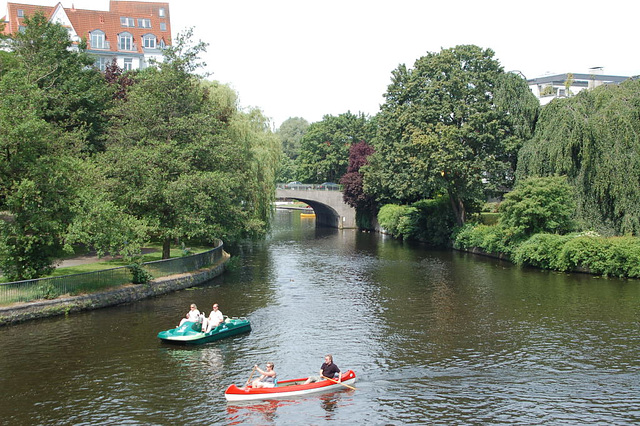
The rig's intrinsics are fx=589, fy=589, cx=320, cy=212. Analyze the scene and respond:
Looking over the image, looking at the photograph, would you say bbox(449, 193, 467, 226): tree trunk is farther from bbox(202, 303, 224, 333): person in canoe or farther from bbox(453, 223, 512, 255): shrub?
bbox(202, 303, 224, 333): person in canoe

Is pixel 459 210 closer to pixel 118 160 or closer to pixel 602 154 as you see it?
pixel 602 154

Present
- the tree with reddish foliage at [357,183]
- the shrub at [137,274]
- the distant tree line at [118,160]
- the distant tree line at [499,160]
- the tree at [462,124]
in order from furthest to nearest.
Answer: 1. the tree with reddish foliage at [357,183]
2. the tree at [462,124]
3. the distant tree line at [499,160]
4. the shrub at [137,274]
5. the distant tree line at [118,160]

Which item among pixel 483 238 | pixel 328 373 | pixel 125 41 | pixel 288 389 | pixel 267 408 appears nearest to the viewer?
pixel 267 408

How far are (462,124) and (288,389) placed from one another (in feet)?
149

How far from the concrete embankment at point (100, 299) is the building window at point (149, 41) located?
195ft

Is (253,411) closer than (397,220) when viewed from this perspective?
Yes

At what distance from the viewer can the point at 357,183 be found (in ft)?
279

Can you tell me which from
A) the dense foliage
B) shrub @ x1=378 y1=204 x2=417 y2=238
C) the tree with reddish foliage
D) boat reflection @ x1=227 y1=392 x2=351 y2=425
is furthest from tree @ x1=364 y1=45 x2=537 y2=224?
boat reflection @ x1=227 y1=392 x2=351 y2=425

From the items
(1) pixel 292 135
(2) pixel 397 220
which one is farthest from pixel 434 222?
(1) pixel 292 135

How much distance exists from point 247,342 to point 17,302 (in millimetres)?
11857

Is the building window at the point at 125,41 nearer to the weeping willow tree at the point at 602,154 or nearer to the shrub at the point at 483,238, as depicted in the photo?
the shrub at the point at 483,238

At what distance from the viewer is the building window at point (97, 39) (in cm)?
8606

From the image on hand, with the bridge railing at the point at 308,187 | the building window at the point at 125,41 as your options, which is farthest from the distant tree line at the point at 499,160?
the building window at the point at 125,41

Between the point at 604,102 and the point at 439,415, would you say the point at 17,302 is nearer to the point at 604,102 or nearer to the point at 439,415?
the point at 439,415
